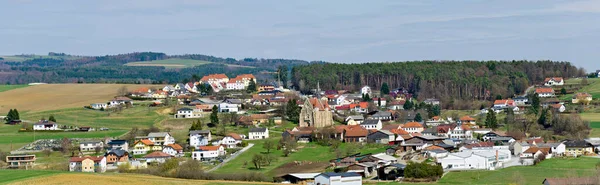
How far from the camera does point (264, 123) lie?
3332 inches

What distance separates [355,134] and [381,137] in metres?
2.17

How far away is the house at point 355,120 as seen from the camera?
86.1 meters

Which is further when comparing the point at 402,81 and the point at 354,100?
the point at 402,81

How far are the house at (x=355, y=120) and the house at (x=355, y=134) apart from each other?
854 centimetres

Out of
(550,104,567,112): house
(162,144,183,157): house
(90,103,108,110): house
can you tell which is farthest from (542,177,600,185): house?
(90,103,108,110): house

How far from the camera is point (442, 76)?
114188 mm

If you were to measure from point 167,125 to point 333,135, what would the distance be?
1596 centimetres

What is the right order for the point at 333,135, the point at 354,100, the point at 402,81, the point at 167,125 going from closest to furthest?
the point at 333,135, the point at 167,125, the point at 354,100, the point at 402,81

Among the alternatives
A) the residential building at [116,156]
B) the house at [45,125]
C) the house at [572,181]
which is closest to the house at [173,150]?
the residential building at [116,156]

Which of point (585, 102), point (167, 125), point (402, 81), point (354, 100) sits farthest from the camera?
point (402, 81)

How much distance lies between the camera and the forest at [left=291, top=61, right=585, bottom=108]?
360ft

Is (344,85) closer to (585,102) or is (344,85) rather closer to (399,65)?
(399,65)

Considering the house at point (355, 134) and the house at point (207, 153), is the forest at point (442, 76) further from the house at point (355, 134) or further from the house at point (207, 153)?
the house at point (207, 153)

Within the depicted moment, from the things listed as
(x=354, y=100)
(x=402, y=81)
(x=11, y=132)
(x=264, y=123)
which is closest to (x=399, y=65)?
(x=402, y=81)
